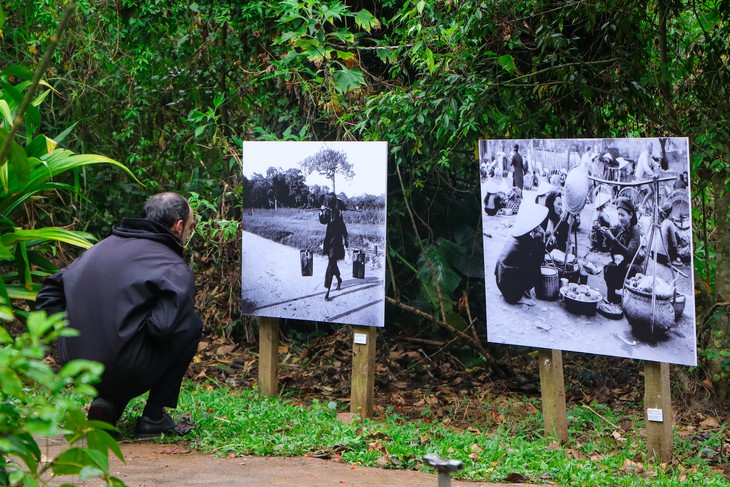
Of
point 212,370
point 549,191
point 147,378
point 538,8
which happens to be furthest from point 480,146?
point 212,370

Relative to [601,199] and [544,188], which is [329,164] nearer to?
[544,188]

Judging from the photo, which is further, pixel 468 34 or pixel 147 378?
pixel 468 34

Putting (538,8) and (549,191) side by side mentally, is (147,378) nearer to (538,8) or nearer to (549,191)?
(549,191)

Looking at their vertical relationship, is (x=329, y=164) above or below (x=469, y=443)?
above

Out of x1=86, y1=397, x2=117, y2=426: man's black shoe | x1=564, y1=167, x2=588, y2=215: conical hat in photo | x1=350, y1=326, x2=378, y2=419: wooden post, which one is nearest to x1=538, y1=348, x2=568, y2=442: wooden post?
x1=564, y1=167, x2=588, y2=215: conical hat in photo

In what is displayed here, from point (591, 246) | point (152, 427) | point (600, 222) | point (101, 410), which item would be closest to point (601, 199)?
point (600, 222)

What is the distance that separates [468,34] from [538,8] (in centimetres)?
47

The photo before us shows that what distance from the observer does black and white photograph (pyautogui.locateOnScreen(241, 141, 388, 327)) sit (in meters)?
5.72

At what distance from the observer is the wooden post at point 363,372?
5672 millimetres

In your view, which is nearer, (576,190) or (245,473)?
(245,473)

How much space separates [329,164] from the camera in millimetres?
5891

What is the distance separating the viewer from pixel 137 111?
834 centimetres

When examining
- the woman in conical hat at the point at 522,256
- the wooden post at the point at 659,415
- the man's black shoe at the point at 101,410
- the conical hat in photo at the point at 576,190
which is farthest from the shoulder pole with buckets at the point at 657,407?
the man's black shoe at the point at 101,410

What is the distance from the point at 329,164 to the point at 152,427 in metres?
2.06
